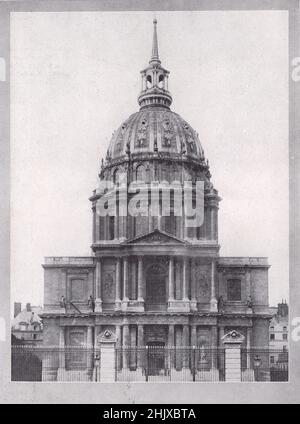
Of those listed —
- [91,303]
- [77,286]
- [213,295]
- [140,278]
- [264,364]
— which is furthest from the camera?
[77,286]

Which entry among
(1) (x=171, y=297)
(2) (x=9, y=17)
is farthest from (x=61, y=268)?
(2) (x=9, y=17)

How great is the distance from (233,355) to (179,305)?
5.74 metres

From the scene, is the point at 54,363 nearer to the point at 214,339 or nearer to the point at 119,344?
the point at 119,344

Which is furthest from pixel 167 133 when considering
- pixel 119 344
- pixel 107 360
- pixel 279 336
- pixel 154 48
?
pixel 107 360

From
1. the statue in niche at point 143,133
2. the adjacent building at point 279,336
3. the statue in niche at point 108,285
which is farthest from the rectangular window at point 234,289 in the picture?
the statue in niche at point 143,133

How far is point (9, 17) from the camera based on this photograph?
23.8 m

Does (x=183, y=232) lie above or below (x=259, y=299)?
above

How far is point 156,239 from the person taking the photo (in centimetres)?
3462

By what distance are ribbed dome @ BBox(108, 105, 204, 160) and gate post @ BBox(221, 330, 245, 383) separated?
47.5 ft

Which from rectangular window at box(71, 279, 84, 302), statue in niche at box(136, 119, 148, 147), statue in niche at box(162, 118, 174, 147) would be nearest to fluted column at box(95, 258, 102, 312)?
rectangular window at box(71, 279, 84, 302)

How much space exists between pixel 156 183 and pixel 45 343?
37.3 ft

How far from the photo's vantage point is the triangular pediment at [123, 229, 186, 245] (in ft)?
112

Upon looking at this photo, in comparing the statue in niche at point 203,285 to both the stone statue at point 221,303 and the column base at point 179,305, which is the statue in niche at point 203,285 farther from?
the column base at point 179,305
